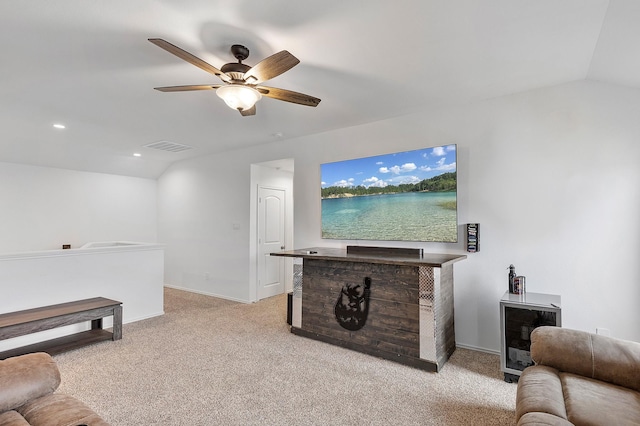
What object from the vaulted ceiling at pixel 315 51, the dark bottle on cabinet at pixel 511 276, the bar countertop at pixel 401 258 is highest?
the vaulted ceiling at pixel 315 51

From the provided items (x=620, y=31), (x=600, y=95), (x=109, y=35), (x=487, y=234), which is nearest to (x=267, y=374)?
(x=487, y=234)

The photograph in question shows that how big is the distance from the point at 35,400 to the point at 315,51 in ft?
8.58

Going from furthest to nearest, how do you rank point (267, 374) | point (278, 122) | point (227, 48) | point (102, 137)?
point (102, 137) → point (278, 122) → point (267, 374) → point (227, 48)

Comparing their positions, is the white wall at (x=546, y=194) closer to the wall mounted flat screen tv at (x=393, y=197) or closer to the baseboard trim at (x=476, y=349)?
the baseboard trim at (x=476, y=349)

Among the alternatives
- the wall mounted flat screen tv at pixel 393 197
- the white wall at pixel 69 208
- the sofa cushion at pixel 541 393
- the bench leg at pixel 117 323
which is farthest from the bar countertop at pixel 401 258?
the white wall at pixel 69 208

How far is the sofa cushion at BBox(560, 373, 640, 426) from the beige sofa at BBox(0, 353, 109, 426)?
2086 mm

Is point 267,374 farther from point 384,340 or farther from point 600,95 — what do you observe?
point 600,95


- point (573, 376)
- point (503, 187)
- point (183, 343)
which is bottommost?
point (183, 343)

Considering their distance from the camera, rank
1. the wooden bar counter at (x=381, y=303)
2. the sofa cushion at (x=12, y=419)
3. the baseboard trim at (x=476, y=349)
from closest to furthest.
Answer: the sofa cushion at (x=12, y=419) < the wooden bar counter at (x=381, y=303) < the baseboard trim at (x=476, y=349)

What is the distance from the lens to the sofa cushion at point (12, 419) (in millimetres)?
1308

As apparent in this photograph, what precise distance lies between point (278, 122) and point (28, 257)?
10.3 ft

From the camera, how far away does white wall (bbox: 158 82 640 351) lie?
2.71m

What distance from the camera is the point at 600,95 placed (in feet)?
9.14

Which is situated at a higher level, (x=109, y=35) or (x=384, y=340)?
(x=109, y=35)
